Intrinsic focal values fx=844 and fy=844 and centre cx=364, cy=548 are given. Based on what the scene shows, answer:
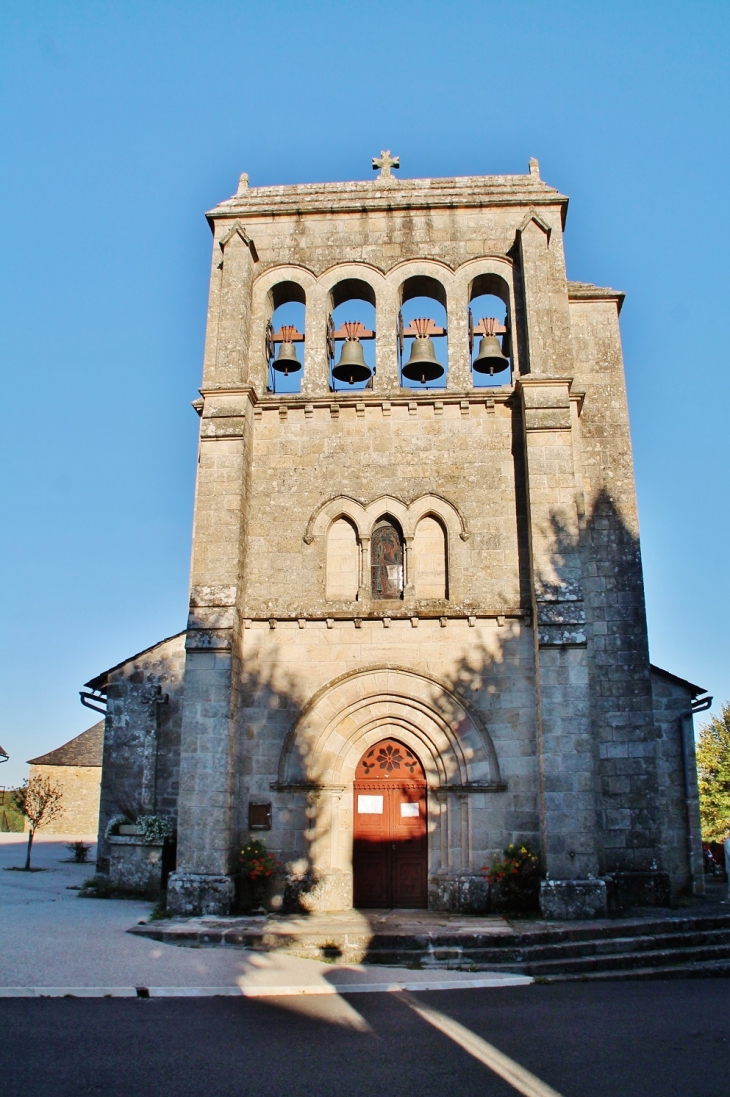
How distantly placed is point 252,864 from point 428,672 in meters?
3.67

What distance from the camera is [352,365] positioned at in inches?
562

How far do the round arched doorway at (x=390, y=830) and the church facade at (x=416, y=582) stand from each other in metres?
0.03

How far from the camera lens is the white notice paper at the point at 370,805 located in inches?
492

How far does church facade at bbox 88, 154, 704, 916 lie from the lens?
39.4ft

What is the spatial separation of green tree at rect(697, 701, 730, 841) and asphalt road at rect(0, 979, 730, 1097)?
23.0 m

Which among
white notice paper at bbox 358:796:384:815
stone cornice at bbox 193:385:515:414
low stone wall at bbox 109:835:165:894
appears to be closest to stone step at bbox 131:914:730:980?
white notice paper at bbox 358:796:384:815

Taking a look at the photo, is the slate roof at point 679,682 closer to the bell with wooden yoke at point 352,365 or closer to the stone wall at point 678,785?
the stone wall at point 678,785

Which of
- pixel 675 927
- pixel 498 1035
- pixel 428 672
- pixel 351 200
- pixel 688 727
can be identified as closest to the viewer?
pixel 498 1035

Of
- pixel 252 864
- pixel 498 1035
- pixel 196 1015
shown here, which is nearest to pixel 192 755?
pixel 252 864

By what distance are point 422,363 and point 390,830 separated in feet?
24.6

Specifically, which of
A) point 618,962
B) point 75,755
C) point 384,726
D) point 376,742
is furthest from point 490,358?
point 75,755

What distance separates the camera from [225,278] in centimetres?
1442

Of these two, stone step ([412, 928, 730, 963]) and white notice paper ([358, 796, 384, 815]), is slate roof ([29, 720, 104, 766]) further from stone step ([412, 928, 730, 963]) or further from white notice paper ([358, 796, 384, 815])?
stone step ([412, 928, 730, 963])

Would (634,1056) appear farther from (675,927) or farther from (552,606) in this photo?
(552,606)
